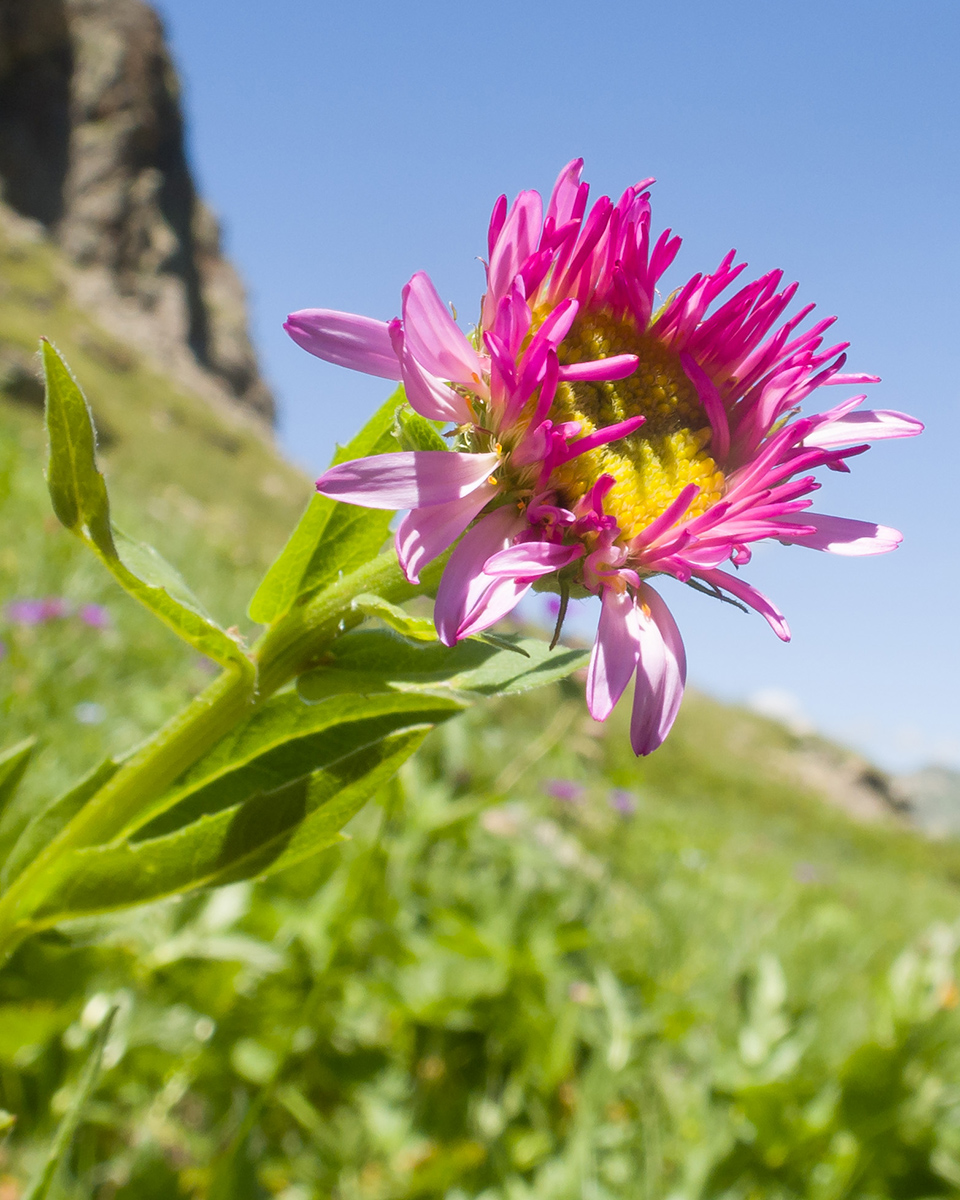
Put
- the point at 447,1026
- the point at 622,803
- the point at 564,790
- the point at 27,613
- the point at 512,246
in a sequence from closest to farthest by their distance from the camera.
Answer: the point at 512,246 → the point at 447,1026 → the point at 27,613 → the point at 564,790 → the point at 622,803

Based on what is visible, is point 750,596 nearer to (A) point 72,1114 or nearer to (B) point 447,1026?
(A) point 72,1114

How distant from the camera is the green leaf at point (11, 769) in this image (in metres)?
1.16

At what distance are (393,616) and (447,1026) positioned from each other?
2.28 metres

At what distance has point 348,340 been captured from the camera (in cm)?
95

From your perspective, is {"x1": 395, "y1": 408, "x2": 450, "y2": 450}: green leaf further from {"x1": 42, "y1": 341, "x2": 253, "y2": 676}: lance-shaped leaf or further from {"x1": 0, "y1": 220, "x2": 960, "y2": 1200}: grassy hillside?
{"x1": 0, "y1": 220, "x2": 960, "y2": 1200}: grassy hillside

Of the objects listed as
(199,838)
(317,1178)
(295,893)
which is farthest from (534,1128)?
(199,838)

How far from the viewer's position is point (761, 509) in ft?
3.21

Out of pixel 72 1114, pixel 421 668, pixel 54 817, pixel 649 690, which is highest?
pixel 649 690

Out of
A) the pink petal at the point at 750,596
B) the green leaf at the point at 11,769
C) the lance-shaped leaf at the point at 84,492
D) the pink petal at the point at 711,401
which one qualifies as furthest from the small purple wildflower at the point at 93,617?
the pink petal at the point at 750,596

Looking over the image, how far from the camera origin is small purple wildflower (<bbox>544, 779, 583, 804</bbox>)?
171 inches

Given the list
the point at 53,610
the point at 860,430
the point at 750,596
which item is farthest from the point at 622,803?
the point at 750,596

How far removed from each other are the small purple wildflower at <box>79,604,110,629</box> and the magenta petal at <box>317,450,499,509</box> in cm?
358

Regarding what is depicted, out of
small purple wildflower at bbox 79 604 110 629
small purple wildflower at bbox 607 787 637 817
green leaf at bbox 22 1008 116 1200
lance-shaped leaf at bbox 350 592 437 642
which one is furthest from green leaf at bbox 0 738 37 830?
small purple wildflower at bbox 607 787 637 817

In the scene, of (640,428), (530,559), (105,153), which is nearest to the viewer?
(530,559)
